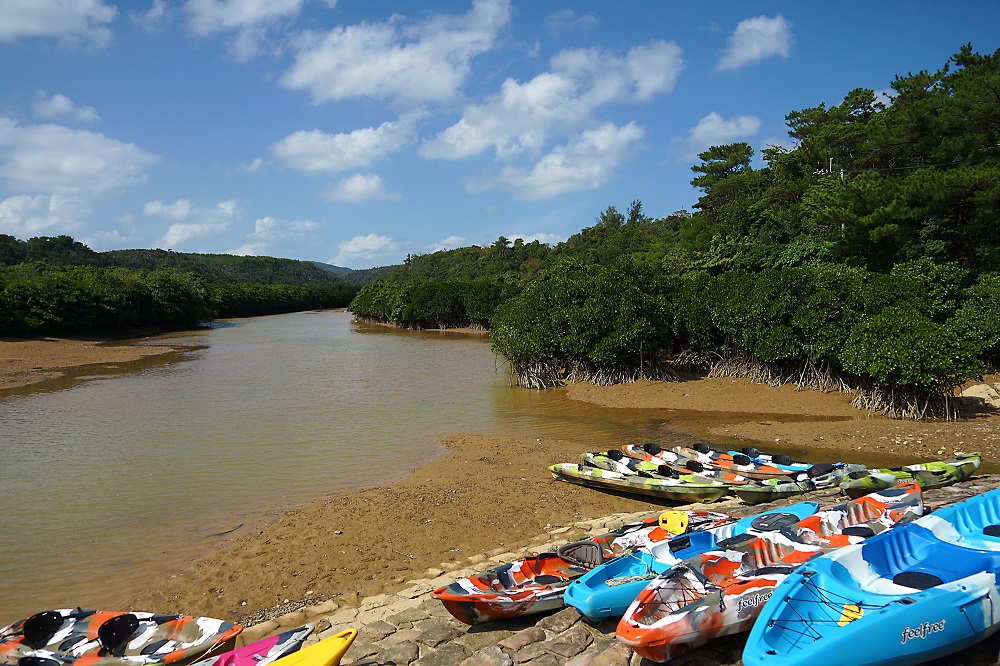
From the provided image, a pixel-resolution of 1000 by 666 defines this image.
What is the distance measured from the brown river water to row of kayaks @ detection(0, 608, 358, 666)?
77.5 inches

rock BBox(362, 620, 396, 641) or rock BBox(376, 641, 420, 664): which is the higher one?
rock BBox(376, 641, 420, 664)

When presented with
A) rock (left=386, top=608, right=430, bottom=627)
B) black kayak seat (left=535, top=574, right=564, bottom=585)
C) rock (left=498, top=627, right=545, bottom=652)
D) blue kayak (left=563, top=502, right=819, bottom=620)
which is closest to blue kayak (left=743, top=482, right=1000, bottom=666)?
blue kayak (left=563, top=502, right=819, bottom=620)

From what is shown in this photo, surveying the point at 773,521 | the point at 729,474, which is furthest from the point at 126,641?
the point at 729,474

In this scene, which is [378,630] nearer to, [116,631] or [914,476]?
[116,631]

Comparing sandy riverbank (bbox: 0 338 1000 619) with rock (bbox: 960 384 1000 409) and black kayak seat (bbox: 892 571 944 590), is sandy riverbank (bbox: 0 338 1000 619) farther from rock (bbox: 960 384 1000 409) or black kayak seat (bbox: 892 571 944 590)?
black kayak seat (bbox: 892 571 944 590)

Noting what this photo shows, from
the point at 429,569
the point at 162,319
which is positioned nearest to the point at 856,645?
the point at 429,569

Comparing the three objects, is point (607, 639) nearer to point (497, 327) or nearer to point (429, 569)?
point (429, 569)

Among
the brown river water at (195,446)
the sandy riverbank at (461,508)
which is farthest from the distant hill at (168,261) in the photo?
the sandy riverbank at (461,508)

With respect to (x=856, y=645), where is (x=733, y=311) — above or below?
above

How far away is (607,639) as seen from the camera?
211 inches

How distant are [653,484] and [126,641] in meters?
7.20

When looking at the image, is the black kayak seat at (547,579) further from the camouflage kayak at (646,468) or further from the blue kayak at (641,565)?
the camouflage kayak at (646,468)

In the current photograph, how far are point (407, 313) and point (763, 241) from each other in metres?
34.3

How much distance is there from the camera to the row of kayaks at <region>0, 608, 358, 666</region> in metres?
5.15
